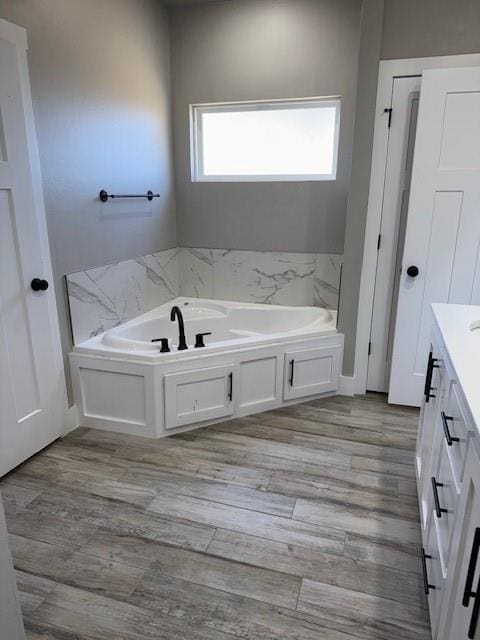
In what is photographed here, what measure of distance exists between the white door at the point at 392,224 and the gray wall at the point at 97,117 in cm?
170

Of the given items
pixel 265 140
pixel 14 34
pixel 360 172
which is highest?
pixel 14 34

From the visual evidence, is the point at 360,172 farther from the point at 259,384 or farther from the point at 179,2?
the point at 179,2

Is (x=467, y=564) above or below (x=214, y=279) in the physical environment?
below

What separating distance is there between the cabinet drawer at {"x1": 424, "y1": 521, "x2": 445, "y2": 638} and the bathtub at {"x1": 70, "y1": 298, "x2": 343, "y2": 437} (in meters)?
1.44

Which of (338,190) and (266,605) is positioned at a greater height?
(338,190)

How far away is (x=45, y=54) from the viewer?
2.16m

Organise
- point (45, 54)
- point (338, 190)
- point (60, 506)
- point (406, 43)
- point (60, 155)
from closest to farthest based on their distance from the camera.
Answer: point (60, 506), point (45, 54), point (60, 155), point (406, 43), point (338, 190)

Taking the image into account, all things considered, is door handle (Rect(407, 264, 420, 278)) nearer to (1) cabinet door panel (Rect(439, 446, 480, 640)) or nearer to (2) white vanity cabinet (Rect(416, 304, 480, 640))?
(2) white vanity cabinet (Rect(416, 304, 480, 640))

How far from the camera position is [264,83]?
3213 mm

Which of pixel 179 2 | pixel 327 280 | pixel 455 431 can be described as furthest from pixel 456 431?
pixel 179 2

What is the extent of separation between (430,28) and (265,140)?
1324mm

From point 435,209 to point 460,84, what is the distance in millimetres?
680

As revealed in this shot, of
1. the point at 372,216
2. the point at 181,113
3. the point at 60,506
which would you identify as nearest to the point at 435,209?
the point at 372,216

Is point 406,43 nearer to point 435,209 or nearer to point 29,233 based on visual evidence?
point 435,209
